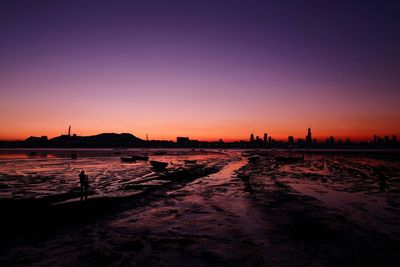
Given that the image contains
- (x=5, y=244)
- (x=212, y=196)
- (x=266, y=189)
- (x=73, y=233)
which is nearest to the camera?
(x=5, y=244)

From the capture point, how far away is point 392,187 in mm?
28984

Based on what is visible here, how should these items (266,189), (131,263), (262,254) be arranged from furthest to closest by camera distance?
1. (266,189)
2. (262,254)
3. (131,263)

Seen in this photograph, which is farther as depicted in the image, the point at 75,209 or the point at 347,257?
the point at 75,209

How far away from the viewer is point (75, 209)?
18.8m

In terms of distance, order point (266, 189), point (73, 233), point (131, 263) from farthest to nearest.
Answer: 1. point (266, 189)
2. point (73, 233)
3. point (131, 263)

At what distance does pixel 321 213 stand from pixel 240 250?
29.5 ft

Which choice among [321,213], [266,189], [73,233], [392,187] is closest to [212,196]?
[266,189]

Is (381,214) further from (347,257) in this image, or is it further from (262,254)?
(262,254)

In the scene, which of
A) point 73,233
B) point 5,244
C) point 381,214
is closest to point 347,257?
point 381,214

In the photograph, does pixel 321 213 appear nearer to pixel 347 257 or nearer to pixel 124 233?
pixel 347 257

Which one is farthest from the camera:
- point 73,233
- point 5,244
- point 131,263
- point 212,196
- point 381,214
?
point 212,196

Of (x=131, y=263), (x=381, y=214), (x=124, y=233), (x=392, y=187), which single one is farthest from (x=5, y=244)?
(x=392, y=187)

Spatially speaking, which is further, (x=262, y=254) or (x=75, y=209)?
(x=75, y=209)

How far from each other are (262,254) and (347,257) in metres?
3.49
